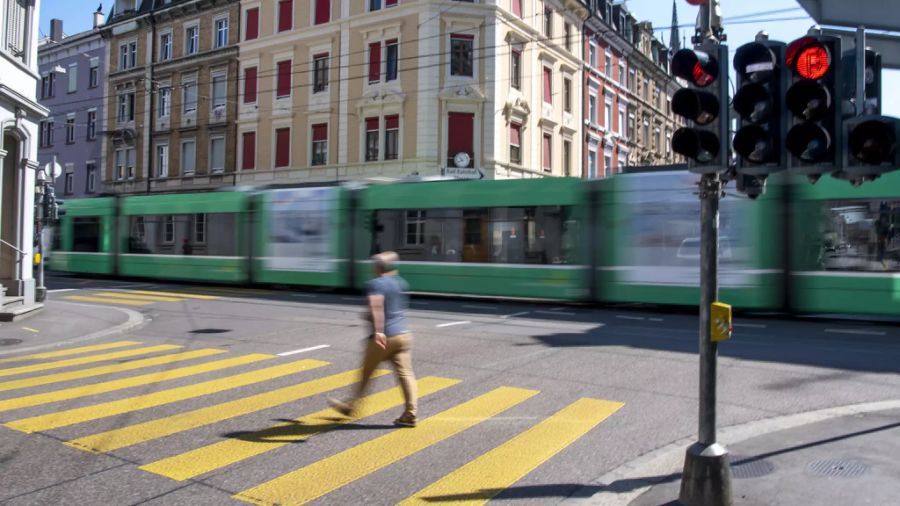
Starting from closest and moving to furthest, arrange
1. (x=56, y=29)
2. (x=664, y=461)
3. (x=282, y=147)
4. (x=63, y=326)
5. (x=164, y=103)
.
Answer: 1. (x=664, y=461)
2. (x=63, y=326)
3. (x=282, y=147)
4. (x=164, y=103)
5. (x=56, y=29)

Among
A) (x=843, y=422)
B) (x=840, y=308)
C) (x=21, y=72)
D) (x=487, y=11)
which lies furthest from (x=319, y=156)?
(x=843, y=422)

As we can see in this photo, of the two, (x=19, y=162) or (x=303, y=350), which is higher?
(x=19, y=162)

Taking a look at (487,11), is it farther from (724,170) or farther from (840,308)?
(724,170)

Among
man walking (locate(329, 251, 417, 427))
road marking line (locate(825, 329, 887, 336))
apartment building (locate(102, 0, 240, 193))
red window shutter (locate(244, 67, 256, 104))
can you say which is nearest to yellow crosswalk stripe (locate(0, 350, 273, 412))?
man walking (locate(329, 251, 417, 427))

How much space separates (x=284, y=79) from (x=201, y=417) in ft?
98.9

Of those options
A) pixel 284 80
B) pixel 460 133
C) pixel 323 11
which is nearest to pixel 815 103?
pixel 460 133

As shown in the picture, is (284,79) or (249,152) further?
(249,152)

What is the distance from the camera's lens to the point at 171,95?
1535 inches

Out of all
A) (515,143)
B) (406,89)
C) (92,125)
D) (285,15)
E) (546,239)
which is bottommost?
(546,239)

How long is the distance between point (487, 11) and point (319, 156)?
33.3 feet

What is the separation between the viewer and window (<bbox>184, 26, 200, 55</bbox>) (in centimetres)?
3797

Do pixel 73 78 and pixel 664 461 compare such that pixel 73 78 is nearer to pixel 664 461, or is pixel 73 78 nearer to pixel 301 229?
pixel 301 229

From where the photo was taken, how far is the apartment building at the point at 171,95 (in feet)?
120

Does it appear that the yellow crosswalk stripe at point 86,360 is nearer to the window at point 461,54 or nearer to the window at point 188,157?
the window at point 461,54
